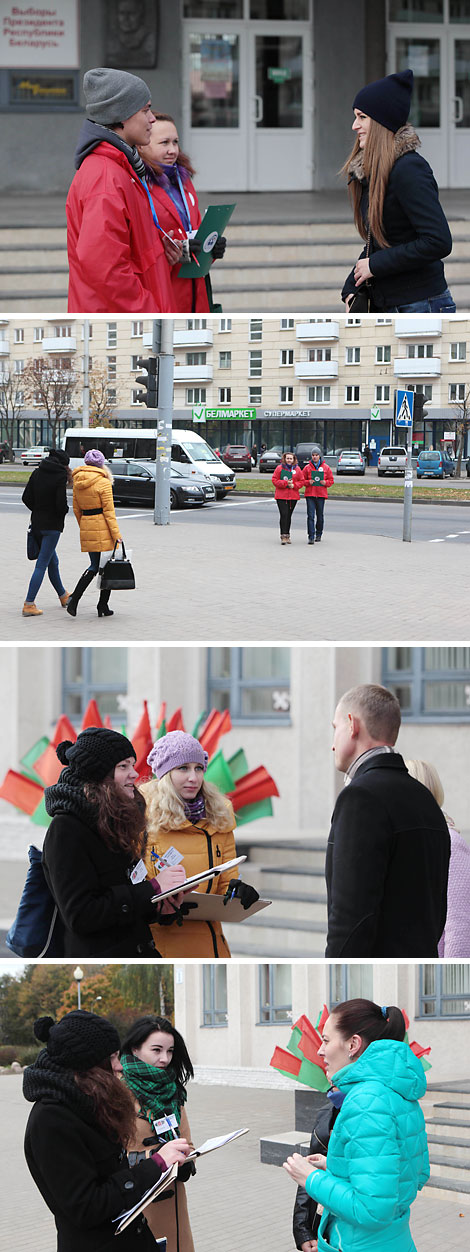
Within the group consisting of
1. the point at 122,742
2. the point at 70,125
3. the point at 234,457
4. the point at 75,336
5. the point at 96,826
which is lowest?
the point at 96,826

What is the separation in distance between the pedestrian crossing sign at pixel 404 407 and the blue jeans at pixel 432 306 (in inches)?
10.2

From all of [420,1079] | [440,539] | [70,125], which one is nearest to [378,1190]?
[420,1079]

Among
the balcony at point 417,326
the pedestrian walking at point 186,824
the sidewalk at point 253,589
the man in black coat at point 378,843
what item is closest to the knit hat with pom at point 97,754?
the pedestrian walking at point 186,824

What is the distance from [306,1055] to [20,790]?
1.24 m

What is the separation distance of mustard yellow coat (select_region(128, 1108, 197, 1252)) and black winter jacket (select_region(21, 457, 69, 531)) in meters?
1.78

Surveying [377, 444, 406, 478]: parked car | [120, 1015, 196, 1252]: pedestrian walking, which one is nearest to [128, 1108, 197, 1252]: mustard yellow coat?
[120, 1015, 196, 1252]: pedestrian walking

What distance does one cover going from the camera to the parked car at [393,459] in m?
3.98

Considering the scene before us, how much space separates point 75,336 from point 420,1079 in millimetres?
2361

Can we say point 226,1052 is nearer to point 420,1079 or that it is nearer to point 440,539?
point 420,1079

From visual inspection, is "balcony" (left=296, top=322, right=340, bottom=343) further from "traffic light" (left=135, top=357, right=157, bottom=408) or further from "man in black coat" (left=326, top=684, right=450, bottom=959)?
"man in black coat" (left=326, top=684, right=450, bottom=959)

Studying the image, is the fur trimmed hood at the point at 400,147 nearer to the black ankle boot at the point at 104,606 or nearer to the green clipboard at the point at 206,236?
the green clipboard at the point at 206,236

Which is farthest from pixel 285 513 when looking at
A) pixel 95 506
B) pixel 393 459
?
pixel 95 506

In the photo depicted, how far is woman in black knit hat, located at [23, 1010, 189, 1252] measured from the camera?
2.70 m

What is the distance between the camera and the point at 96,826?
3.24 meters
